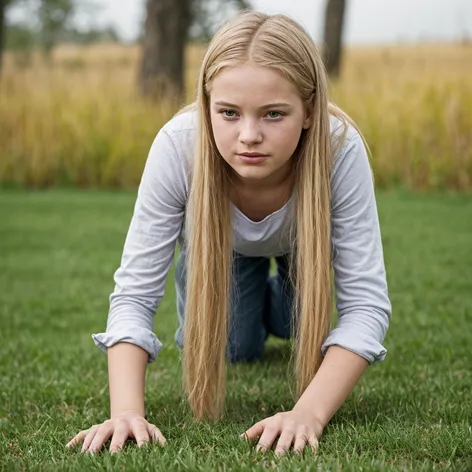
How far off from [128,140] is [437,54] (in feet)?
33.7

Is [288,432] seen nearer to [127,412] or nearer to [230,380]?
[127,412]

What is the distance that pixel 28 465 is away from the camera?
220 cm

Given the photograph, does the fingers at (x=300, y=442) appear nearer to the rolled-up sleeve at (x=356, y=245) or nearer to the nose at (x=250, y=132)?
the rolled-up sleeve at (x=356, y=245)

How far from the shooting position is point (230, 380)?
3279 millimetres

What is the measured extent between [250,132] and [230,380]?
1250 millimetres

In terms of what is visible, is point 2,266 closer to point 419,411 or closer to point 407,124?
Result: point 419,411

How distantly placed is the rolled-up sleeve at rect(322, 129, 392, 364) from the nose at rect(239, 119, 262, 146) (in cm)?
36

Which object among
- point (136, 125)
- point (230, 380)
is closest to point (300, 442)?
point (230, 380)

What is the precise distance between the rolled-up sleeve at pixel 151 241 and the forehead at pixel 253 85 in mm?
362

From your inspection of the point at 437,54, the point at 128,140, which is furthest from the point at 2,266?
the point at 437,54

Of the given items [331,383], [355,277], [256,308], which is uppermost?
[355,277]

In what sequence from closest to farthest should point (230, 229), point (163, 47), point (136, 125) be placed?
1. point (230, 229)
2. point (136, 125)
3. point (163, 47)

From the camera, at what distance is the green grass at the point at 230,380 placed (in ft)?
7.16

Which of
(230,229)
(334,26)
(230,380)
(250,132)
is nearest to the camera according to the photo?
(250,132)
